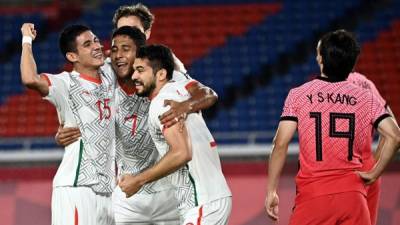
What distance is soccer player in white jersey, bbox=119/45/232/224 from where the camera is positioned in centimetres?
520

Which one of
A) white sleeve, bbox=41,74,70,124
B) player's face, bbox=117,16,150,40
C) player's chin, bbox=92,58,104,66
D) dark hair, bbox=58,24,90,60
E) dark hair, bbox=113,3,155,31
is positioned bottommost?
white sleeve, bbox=41,74,70,124

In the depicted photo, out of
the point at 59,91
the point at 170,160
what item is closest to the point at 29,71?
the point at 59,91

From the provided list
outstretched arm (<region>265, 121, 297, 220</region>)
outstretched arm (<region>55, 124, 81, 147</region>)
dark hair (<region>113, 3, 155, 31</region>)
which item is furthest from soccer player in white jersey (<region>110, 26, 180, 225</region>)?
outstretched arm (<region>265, 121, 297, 220</region>)

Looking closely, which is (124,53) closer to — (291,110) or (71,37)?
(71,37)

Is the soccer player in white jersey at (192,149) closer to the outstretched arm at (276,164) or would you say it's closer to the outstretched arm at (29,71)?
the outstretched arm at (276,164)

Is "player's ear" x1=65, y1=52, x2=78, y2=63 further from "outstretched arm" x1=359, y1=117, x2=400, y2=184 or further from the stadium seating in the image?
the stadium seating

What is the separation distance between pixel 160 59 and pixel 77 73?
27.9 inches

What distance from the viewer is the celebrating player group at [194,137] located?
514 centimetres

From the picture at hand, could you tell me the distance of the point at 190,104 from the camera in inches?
206

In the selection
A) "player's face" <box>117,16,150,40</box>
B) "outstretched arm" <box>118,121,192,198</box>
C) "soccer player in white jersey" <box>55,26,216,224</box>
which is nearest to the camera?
"outstretched arm" <box>118,121,192,198</box>

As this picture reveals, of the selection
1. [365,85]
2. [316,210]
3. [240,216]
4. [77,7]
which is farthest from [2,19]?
[316,210]

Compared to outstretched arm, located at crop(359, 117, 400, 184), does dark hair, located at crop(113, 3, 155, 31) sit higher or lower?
higher

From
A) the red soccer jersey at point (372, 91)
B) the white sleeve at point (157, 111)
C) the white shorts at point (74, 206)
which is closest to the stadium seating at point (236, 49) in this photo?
the red soccer jersey at point (372, 91)

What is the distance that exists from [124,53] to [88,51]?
0.28 meters
